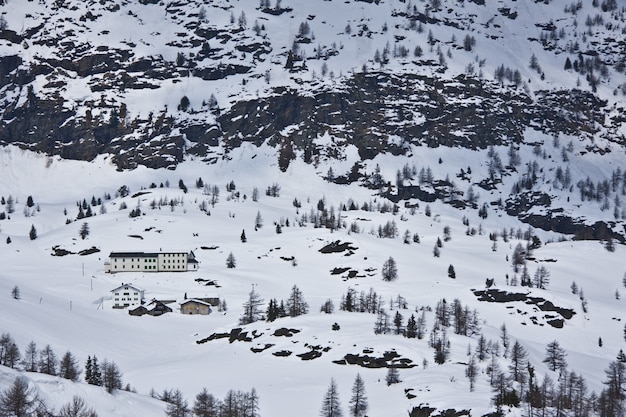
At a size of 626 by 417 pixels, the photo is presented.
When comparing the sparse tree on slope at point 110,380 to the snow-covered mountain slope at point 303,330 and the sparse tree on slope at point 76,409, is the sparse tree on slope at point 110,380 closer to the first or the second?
the snow-covered mountain slope at point 303,330

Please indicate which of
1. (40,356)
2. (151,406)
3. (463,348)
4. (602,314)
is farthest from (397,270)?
(151,406)

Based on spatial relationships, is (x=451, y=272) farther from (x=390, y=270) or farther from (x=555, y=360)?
(x=555, y=360)

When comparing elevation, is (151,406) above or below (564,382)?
above

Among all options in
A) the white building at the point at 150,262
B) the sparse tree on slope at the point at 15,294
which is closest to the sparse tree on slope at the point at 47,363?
the sparse tree on slope at the point at 15,294

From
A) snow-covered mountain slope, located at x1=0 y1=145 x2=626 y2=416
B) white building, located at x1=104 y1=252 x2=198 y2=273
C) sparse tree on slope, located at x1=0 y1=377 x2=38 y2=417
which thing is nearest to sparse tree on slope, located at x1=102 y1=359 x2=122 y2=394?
snow-covered mountain slope, located at x1=0 y1=145 x2=626 y2=416

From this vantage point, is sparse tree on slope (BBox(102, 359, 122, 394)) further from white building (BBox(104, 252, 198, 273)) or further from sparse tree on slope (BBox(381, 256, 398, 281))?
sparse tree on slope (BBox(381, 256, 398, 281))

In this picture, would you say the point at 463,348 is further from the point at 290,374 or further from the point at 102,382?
the point at 102,382
